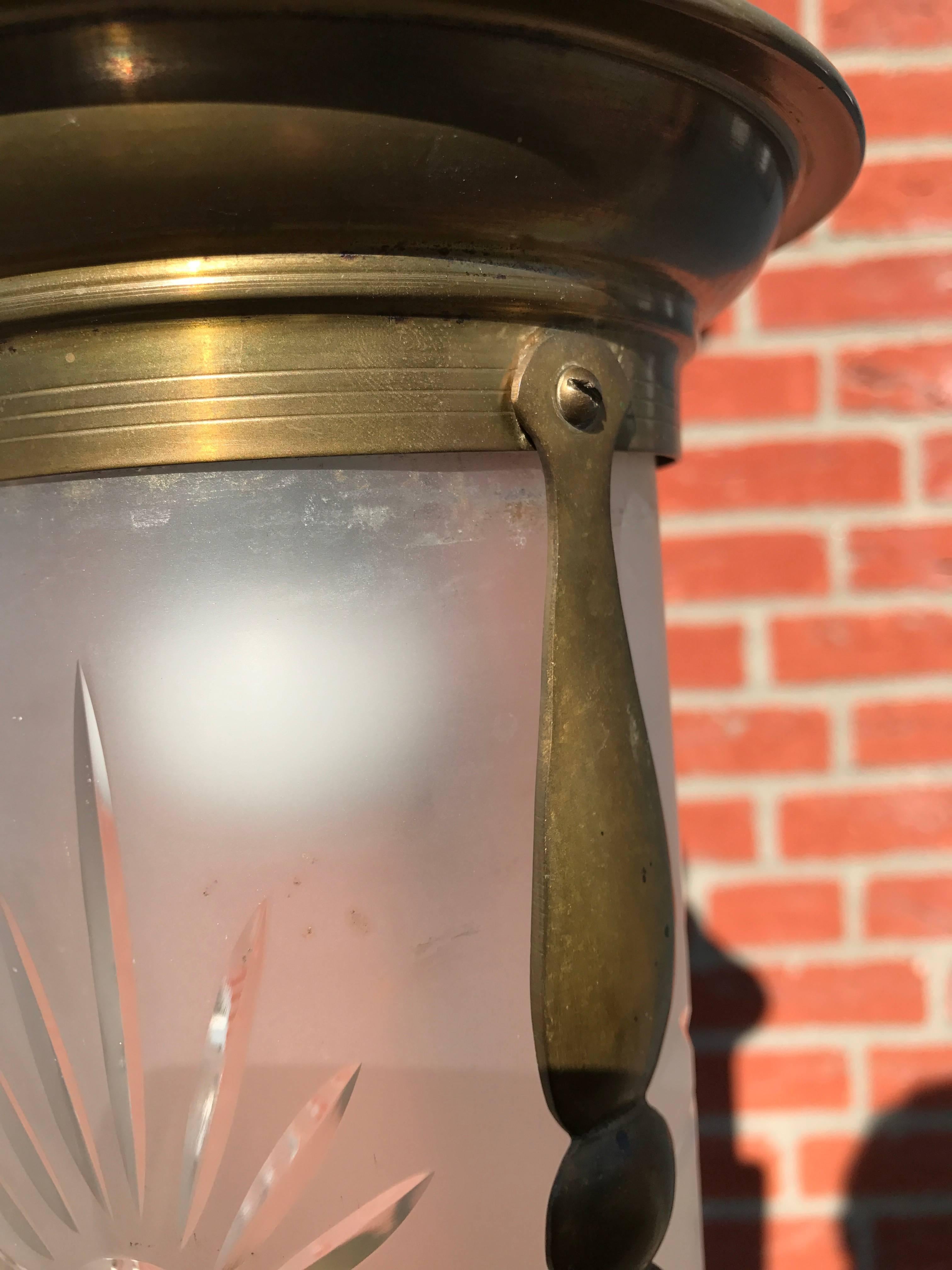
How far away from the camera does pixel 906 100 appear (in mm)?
780

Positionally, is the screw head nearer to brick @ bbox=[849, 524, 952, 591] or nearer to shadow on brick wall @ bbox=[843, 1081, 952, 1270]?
brick @ bbox=[849, 524, 952, 591]

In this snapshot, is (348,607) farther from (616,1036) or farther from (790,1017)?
(790,1017)

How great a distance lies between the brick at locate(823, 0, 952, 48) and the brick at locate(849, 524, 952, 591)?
1.13ft

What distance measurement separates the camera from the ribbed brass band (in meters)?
0.36

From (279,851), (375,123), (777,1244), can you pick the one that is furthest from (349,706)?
(777,1244)

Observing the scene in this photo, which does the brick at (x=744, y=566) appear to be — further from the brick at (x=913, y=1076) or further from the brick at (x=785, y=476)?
the brick at (x=913, y=1076)

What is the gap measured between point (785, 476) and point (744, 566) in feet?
0.24

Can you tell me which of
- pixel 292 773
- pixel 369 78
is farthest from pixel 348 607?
pixel 369 78

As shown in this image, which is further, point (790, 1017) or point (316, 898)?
point (790, 1017)

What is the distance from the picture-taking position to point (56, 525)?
40 centimetres

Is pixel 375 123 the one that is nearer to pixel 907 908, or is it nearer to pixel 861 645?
pixel 861 645

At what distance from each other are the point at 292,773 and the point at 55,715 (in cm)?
9

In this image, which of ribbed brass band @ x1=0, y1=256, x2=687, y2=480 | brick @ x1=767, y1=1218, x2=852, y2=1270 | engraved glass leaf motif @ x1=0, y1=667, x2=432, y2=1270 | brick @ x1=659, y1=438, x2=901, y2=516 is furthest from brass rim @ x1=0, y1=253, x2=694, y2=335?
brick @ x1=767, y1=1218, x2=852, y2=1270

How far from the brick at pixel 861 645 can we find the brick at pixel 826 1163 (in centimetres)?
36
